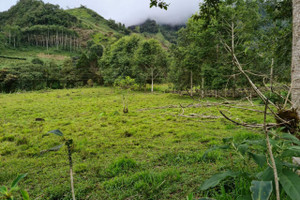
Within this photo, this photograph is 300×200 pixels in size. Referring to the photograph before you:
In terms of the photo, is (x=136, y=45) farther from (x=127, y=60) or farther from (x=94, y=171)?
(x=94, y=171)

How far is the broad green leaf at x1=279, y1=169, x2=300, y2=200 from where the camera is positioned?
93cm

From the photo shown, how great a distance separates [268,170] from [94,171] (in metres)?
3.31

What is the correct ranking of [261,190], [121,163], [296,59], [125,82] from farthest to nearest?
[125,82] < [121,163] < [296,59] < [261,190]

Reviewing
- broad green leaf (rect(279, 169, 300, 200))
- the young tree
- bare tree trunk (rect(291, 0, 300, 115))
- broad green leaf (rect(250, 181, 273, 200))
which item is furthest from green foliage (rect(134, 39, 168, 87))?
broad green leaf (rect(250, 181, 273, 200))

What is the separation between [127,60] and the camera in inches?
1105

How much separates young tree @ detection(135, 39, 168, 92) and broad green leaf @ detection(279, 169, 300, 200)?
25.3 m

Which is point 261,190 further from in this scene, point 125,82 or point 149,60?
point 149,60

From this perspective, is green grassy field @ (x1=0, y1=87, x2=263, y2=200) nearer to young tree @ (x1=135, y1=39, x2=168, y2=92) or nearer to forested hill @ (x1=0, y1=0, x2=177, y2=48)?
young tree @ (x1=135, y1=39, x2=168, y2=92)

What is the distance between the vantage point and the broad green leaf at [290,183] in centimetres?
93

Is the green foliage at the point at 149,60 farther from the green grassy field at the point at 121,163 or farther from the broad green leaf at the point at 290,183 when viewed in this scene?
the broad green leaf at the point at 290,183

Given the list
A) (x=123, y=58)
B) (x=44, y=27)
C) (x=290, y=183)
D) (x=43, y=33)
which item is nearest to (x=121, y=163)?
(x=290, y=183)

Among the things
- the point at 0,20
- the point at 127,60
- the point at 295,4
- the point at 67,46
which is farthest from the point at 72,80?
the point at 0,20

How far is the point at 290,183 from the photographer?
0.99 meters

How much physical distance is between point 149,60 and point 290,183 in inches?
1025
